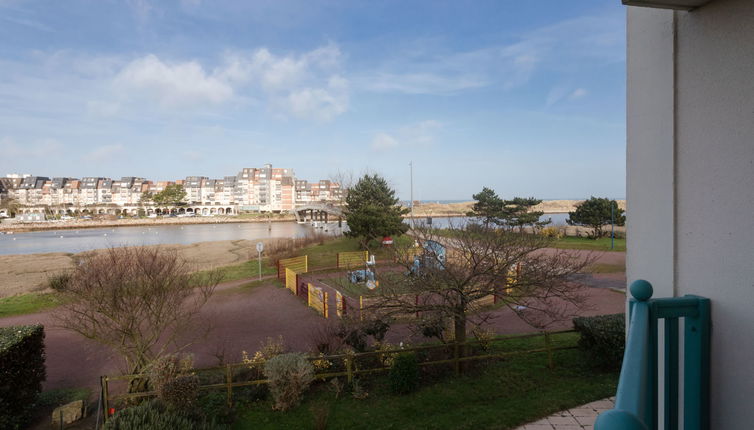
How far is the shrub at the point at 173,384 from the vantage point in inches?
253

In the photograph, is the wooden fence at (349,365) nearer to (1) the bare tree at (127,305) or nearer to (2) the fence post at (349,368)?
(2) the fence post at (349,368)

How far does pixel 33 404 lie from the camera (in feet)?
24.2

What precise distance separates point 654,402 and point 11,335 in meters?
9.27

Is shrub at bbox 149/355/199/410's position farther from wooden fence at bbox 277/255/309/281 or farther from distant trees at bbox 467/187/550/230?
distant trees at bbox 467/187/550/230

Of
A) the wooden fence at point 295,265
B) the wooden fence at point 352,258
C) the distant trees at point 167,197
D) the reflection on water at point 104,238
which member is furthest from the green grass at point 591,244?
the distant trees at point 167,197

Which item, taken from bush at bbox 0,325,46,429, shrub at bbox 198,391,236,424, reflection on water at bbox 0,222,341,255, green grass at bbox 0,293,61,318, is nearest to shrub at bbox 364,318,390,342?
shrub at bbox 198,391,236,424

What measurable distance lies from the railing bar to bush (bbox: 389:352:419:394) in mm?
5596

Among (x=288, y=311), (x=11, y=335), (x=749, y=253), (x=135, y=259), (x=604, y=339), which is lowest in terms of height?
(x=288, y=311)

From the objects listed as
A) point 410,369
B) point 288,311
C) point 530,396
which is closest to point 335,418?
point 410,369

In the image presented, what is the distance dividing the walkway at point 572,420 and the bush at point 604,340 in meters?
1.66

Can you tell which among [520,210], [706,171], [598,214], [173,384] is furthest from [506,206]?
[706,171]

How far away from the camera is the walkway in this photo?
604 cm

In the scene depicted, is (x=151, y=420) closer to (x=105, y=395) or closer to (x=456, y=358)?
(x=105, y=395)

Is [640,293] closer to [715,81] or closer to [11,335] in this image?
[715,81]
